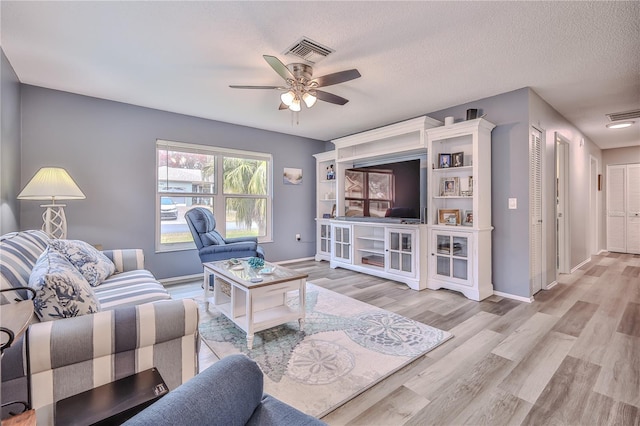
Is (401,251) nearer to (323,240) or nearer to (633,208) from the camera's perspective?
(323,240)

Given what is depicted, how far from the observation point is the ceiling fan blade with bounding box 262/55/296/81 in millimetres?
2102

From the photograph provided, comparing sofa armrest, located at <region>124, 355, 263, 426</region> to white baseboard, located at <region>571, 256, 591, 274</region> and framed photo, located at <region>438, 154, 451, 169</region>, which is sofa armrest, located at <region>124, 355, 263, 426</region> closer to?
framed photo, located at <region>438, 154, 451, 169</region>

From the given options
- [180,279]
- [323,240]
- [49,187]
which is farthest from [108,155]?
[323,240]

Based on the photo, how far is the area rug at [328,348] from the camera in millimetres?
1756

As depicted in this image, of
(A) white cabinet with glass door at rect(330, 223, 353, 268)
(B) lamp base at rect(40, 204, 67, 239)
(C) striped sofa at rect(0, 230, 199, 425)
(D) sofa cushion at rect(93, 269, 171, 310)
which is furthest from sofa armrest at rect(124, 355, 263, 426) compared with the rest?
(A) white cabinet with glass door at rect(330, 223, 353, 268)

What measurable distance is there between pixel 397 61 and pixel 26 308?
2.95 metres

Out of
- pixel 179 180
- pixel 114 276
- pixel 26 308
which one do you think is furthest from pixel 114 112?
pixel 26 308

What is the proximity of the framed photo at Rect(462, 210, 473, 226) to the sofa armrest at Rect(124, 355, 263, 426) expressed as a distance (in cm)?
345

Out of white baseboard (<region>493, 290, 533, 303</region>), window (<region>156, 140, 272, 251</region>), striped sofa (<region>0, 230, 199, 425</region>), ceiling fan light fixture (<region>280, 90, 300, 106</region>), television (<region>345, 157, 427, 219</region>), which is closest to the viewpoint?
striped sofa (<region>0, 230, 199, 425</region>)

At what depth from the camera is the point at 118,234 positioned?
3.71m

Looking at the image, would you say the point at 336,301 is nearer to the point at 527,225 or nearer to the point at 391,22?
the point at 527,225

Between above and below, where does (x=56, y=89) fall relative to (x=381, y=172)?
above

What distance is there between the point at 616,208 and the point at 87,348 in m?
9.23

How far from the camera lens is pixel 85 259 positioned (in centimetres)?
233
